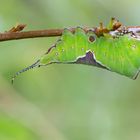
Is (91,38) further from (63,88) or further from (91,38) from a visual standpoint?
(63,88)

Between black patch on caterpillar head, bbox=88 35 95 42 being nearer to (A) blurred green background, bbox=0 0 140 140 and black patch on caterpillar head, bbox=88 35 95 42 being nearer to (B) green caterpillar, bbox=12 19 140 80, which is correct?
(B) green caterpillar, bbox=12 19 140 80

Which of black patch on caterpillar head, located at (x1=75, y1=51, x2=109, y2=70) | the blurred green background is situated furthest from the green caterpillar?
the blurred green background

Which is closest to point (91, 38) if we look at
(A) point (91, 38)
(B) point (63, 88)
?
(A) point (91, 38)

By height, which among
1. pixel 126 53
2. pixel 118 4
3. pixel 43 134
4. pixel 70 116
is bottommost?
pixel 43 134

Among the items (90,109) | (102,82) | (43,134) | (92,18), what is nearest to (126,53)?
(43,134)

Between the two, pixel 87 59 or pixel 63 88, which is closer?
pixel 87 59

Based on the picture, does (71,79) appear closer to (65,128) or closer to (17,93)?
(65,128)

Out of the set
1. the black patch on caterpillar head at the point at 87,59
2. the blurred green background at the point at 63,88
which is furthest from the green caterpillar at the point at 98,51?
the blurred green background at the point at 63,88
